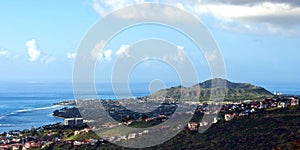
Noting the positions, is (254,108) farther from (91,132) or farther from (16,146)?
(16,146)

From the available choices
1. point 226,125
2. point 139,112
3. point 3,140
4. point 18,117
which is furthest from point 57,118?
point 226,125

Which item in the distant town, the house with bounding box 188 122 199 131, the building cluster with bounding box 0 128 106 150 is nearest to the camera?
the house with bounding box 188 122 199 131

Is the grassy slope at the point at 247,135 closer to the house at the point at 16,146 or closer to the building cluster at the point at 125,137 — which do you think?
the building cluster at the point at 125,137

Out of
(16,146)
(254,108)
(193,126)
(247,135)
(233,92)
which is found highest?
(233,92)

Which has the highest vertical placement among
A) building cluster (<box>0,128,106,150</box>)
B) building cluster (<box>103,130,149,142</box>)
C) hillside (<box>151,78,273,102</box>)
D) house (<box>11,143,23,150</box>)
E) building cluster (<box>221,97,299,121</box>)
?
hillside (<box>151,78,273,102</box>)

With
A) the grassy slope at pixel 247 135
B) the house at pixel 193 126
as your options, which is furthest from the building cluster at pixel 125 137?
the house at pixel 193 126

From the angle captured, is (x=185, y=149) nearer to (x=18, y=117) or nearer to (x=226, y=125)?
(x=226, y=125)

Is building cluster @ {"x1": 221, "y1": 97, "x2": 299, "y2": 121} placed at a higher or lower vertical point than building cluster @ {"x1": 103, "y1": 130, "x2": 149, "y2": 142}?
higher

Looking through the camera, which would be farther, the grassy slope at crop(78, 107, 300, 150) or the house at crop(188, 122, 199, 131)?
the house at crop(188, 122, 199, 131)

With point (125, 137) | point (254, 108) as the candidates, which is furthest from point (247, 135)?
point (254, 108)

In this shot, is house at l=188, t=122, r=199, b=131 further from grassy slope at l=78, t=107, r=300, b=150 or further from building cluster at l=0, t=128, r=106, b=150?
building cluster at l=0, t=128, r=106, b=150

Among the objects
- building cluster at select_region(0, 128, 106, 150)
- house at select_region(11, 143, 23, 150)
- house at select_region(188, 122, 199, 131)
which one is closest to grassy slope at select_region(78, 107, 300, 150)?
house at select_region(188, 122, 199, 131)
